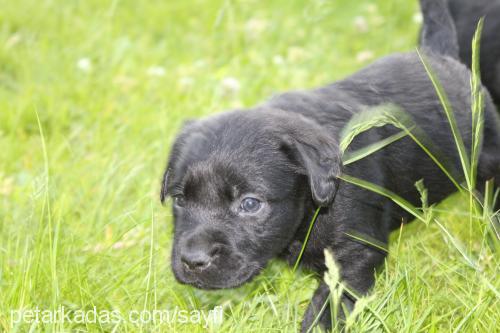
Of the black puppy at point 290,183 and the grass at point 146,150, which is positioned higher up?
the black puppy at point 290,183

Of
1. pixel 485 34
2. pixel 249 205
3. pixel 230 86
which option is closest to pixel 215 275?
pixel 249 205

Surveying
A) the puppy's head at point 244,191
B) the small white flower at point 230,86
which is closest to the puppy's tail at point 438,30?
the puppy's head at point 244,191

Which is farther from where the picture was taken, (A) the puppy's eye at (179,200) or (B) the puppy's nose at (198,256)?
(A) the puppy's eye at (179,200)

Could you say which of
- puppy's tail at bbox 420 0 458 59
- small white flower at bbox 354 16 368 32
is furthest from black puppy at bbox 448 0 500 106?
small white flower at bbox 354 16 368 32

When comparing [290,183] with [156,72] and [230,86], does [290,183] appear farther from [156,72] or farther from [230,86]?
[156,72]

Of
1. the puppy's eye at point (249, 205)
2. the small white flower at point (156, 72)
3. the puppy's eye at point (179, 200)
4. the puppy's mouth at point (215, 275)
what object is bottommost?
the small white flower at point (156, 72)

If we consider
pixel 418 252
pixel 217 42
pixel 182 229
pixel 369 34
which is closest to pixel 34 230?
pixel 182 229

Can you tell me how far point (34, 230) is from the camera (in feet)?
9.75

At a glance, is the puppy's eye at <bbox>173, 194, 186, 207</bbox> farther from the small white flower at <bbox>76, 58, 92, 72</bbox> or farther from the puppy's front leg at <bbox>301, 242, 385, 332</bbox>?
the small white flower at <bbox>76, 58, 92, 72</bbox>

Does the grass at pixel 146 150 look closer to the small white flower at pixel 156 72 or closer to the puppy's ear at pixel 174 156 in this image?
the small white flower at pixel 156 72

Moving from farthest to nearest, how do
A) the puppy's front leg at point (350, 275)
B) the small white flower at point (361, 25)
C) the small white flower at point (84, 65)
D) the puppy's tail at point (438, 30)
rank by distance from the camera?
the small white flower at point (361, 25) < the small white flower at point (84, 65) < the puppy's tail at point (438, 30) < the puppy's front leg at point (350, 275)

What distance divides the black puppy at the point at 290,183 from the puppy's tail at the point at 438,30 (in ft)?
1.45

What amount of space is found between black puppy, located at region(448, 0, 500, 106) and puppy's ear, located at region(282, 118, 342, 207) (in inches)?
69.2

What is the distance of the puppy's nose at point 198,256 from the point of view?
2420 millimetres
